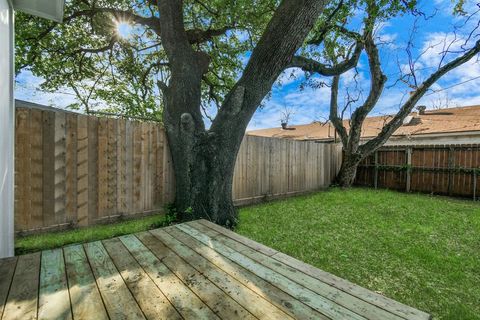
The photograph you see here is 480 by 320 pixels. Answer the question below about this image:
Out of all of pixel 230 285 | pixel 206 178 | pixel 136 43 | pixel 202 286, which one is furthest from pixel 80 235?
pixel 136 43

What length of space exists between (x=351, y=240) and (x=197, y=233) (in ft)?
6.88

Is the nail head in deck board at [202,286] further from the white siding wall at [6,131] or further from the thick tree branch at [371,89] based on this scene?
the thick tree branch at [371,89]

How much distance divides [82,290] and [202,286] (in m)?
0.67

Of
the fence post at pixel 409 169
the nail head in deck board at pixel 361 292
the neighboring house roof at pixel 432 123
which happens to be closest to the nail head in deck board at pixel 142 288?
the nail head in deck board at pixel 361 292

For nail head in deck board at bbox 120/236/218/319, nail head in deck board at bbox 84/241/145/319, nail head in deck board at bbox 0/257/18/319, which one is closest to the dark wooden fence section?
nail head in deck board at bbox 120/236/218/319

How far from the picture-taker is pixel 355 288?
135 centimetres

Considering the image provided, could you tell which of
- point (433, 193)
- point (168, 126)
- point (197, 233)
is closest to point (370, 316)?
point (197, 233)

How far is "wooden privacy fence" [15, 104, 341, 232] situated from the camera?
2.79 m

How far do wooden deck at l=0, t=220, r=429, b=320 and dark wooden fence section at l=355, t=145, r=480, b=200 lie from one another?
7.38 metres

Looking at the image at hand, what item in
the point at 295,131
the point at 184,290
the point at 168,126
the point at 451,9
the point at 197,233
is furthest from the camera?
the point at 295,131

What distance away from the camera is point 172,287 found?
52.4 inches

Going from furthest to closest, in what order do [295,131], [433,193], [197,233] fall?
[295,131], [433,193], [197,233]

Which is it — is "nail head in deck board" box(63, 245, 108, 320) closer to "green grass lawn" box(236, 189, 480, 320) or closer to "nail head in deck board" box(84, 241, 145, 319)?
"nail head in deck board" box(84, 241, 145, 319)

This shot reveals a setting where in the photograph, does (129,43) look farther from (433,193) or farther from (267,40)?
(433,193)
